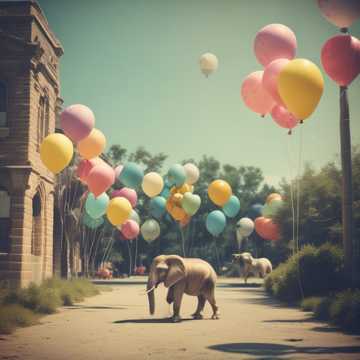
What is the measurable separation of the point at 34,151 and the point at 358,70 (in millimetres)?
13036

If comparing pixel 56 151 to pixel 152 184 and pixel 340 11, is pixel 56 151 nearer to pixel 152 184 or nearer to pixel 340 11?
pixel 340 11

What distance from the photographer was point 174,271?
1411 cm

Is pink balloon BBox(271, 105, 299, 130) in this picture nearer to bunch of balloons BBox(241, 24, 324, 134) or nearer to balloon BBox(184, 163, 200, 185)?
bunch of balloons BBox(241, 24, 324, 134)

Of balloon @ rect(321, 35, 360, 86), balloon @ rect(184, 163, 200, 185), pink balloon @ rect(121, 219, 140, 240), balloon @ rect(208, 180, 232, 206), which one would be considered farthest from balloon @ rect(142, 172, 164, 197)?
balloon @ rect(321, 35, 360, 86)

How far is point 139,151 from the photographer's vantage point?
58031mm

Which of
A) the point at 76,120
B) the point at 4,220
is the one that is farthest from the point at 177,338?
the point at 4,220

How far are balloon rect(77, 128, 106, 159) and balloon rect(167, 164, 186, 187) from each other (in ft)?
35.2

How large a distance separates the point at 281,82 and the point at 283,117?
9.07 feet

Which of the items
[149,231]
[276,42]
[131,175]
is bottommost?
[149,231]

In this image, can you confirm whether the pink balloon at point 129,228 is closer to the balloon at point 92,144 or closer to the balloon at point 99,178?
the balloon at point 99,178

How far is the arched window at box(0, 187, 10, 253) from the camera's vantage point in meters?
20.9

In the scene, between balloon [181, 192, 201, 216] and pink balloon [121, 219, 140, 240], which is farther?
pink balloon [121, 219, 140, 240]

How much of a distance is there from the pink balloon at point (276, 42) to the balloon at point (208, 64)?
268 inches

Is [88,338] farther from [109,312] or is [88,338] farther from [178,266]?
[109,312]
